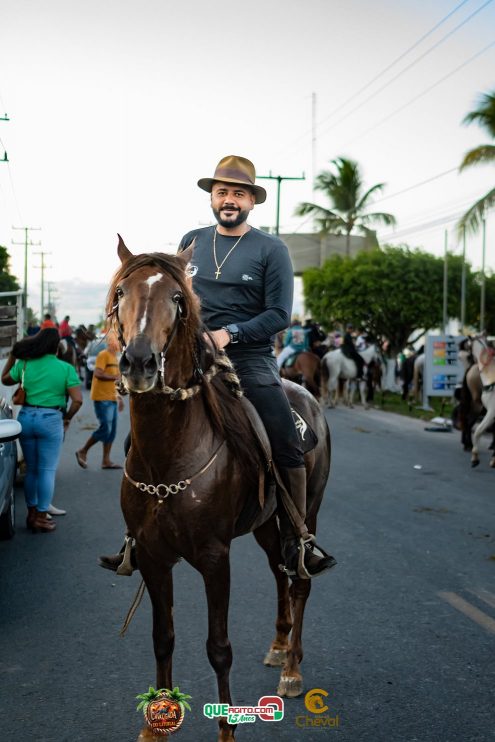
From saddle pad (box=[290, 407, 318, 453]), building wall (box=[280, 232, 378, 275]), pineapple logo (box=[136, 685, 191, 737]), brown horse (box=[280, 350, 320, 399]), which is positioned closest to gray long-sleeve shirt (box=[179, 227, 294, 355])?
saddle pad (box=[290, 407, 318, 453])

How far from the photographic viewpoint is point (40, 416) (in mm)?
8133

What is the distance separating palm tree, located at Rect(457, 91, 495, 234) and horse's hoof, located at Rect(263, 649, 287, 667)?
2263 centimetres

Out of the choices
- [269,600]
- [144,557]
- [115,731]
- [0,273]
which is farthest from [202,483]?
[0,273]

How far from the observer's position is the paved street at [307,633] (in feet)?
13.2

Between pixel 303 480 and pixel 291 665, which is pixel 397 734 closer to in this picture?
pixel 291 665

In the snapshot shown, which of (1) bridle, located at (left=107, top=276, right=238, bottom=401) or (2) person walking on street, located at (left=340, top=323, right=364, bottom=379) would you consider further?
(2) person walking on street, located at (left=340, top=323, right=364, bottom=379)

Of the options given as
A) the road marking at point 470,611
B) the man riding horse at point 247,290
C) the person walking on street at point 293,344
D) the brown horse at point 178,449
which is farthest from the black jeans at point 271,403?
the person walking on street at point 293,344

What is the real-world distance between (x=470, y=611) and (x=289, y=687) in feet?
6.28

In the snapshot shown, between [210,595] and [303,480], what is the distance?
3.32ft

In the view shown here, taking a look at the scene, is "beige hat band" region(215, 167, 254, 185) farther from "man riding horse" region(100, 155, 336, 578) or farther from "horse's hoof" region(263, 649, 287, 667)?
"horse's hoof" region(263, 649, 287, 667)

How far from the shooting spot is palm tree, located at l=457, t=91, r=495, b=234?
25.0 meters

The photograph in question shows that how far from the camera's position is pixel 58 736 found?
A: 3826 mm

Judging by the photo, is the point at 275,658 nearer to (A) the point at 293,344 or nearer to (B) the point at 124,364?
(B) the point at 124,364

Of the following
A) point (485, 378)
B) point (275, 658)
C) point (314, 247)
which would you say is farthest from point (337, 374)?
point (314, 247)
